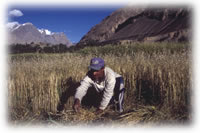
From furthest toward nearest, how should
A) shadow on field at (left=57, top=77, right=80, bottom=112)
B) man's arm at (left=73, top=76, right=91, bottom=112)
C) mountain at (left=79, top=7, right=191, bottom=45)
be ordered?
mountain at (left=79, top=7, right=191, bottom=45), shadow on field at (left=57, top=77, right=80, bottom=112), man's arm at (left=73, top=76, right=91, bottom=112)

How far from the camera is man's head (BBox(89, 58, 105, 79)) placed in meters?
2.86

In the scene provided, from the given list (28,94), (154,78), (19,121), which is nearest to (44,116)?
(19,121)

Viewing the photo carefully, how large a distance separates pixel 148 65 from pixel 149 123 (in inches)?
60.5

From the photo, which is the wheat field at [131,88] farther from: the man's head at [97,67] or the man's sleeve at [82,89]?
the man's head at [97,67]

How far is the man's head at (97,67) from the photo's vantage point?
112 inches

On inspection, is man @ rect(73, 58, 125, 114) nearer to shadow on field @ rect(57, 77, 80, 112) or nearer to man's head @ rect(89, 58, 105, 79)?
man's head @ rect(89, 58, 105, 79)

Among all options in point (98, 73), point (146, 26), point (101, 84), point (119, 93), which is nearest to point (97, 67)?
point (98, 73)

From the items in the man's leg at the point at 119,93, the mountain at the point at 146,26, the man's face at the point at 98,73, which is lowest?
the man's leg at the point at 119,93

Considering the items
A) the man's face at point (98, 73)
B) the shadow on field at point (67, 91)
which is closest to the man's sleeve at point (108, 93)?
the man's face at point (98, 73)

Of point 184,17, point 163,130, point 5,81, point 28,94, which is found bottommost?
point 163,130

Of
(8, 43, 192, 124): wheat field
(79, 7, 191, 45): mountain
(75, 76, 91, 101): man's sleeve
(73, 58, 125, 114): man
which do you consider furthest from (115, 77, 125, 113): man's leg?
(79, 7, 191, 45): mountain

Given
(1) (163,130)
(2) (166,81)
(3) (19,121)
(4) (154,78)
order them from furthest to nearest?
(4) (154,78) → (2) (166,81) → (3) (19,121) → (1) (163,130)

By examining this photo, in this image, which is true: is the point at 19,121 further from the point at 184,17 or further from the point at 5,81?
the point at 184,17

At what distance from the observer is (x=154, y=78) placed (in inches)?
140
